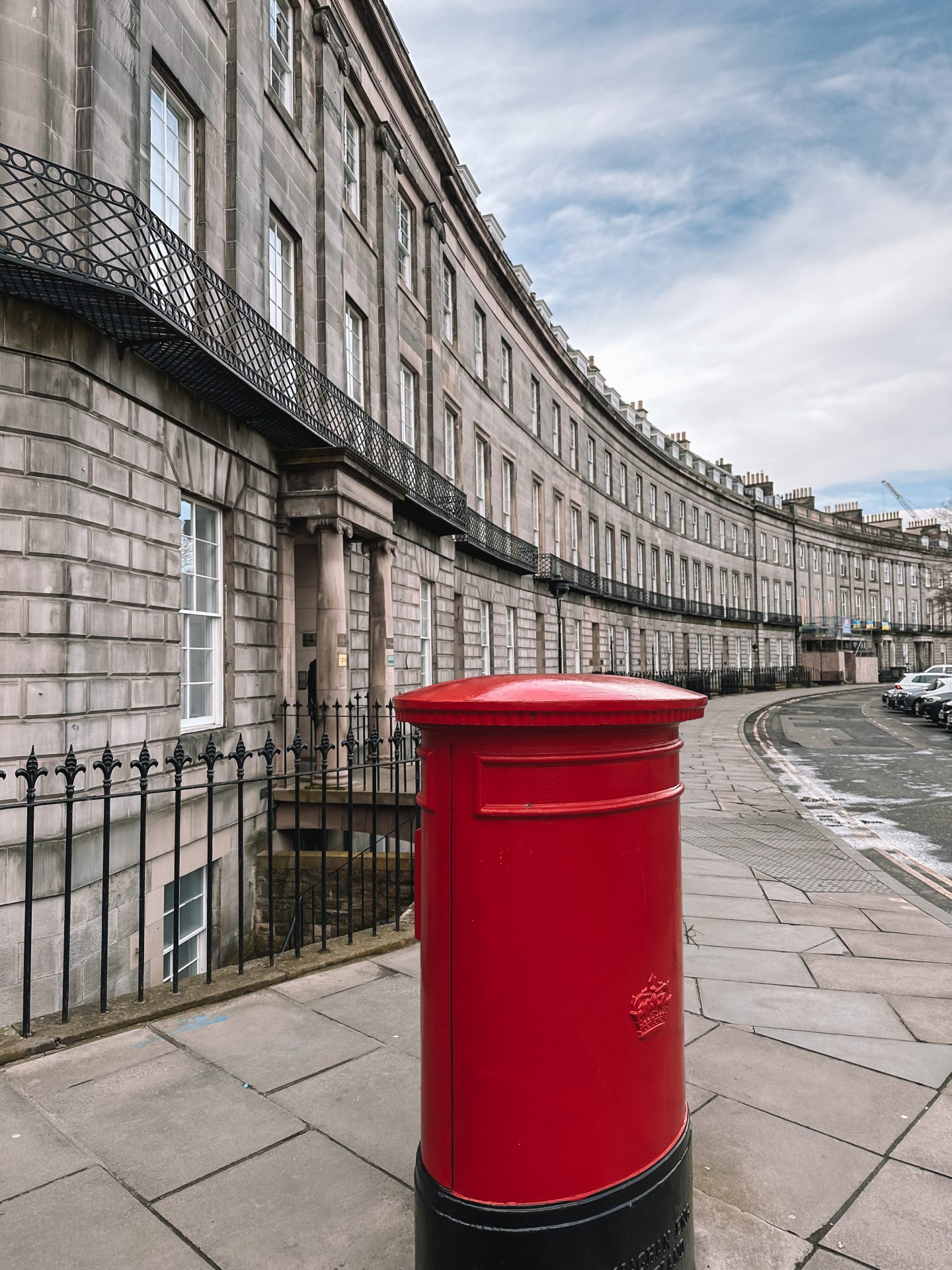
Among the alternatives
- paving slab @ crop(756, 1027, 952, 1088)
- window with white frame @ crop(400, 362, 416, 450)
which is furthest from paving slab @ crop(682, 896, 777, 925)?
window with white frame @ crop(400, 362, 416, 450)

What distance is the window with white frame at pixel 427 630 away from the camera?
18.7 meters

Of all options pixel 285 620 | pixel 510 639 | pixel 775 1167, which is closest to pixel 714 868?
pixel 775 1167

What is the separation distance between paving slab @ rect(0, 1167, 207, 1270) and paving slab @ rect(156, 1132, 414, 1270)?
59 mm

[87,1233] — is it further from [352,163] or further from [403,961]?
[352,163]

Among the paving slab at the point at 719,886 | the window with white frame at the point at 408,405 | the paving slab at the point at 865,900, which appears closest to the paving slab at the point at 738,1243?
the paving slab at the point at 719,886

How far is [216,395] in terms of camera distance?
28.9 ft

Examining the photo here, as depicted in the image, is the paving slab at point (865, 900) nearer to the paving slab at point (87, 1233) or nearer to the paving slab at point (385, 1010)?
the paving slab at point (385, 1010)

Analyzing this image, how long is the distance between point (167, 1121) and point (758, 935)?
394 centimetres

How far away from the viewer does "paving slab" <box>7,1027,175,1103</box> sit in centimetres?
319

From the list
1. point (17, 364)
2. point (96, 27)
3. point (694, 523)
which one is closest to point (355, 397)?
point (96, 27)

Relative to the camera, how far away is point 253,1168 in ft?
8.48

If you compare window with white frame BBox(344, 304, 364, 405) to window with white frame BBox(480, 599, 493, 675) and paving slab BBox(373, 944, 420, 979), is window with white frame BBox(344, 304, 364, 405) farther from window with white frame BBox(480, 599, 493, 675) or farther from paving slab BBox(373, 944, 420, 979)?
paving slab BBox(373, 944, 420, 979)

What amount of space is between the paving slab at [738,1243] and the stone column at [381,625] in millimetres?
11679

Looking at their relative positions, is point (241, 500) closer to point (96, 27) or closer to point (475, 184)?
point (96, 27)
